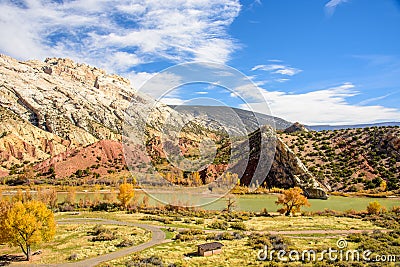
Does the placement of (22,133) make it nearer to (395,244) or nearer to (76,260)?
(76,260)

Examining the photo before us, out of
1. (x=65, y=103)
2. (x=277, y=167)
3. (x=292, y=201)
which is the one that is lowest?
(x=292, y=201)

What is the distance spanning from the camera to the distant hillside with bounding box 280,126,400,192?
182 ft

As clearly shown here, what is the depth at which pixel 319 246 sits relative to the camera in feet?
69.7

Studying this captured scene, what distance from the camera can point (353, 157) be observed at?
62406mm

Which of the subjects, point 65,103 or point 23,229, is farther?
point 65,103

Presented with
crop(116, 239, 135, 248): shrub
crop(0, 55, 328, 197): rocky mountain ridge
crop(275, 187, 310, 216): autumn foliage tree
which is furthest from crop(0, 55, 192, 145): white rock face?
crop(116, 239, 135, 248): shrub

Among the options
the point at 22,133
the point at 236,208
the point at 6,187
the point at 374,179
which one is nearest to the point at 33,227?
the point at 236,208

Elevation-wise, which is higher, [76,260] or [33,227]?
[33,227]

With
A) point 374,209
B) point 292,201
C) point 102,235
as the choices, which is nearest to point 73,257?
point 102,235

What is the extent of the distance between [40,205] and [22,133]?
76.9 meters

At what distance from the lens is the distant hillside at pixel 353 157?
55375 mm

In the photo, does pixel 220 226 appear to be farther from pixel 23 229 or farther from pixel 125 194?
pixel 125 194

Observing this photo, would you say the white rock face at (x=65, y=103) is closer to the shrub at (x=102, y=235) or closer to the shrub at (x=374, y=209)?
the shrub at (x=374, y=209)

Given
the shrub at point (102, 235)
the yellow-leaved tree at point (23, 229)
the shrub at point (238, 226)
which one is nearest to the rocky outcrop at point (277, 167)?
the shrub at point (238, 226)
